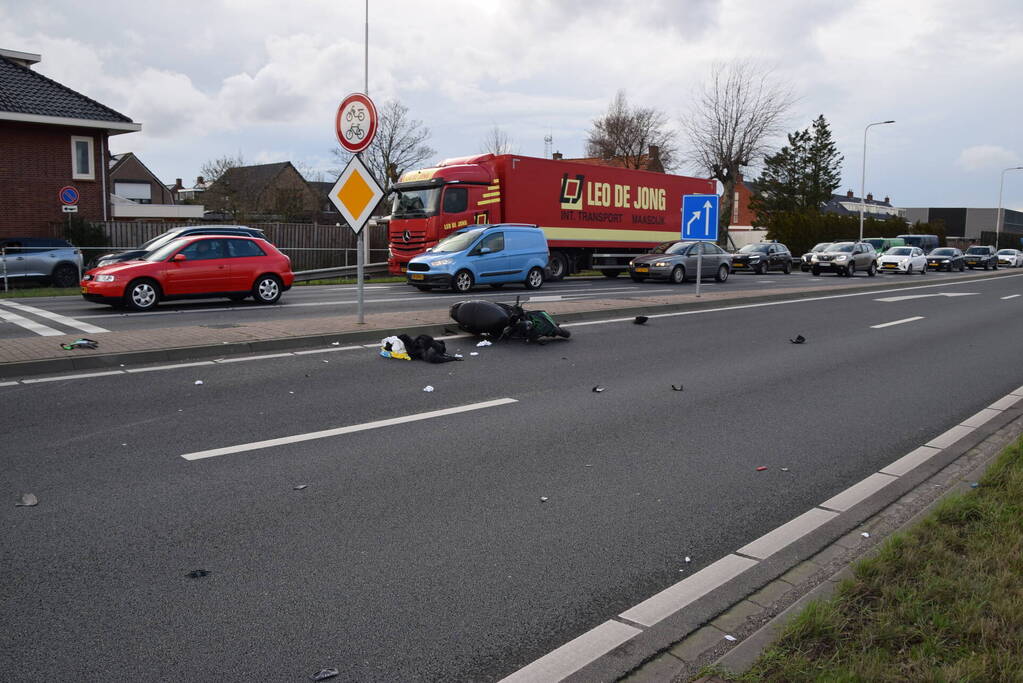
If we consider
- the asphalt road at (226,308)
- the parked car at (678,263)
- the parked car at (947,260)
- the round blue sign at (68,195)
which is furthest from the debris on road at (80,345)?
the parked car at (947,260)

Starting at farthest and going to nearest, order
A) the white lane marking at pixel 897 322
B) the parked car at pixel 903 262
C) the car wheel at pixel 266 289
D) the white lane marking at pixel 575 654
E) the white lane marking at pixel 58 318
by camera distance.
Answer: the parked car at pixel 903 262 → the car wheel at pixel 266 289 → the white lane marking at pixel 897 322 → the white lane marking at pixel 58 318 → the white lane marking at pixel 575 654

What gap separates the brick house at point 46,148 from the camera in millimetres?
28609

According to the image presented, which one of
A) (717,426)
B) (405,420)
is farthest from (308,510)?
(717,426)

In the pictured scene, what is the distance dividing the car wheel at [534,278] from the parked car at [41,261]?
12427mm

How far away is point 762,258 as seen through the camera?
39125mm

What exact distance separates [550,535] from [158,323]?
10377mm

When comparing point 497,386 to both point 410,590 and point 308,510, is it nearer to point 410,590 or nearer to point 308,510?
point 308,510

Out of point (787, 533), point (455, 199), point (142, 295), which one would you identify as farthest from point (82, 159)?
point (787, 533)

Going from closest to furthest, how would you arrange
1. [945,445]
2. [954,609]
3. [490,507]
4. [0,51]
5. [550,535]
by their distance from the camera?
[954,609] → [550,535] → [490,507] → [945,445] → [0,51]

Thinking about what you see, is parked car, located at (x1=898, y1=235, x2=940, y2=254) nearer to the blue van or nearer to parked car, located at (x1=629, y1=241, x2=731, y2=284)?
parked car, located at (x1=629, y1=241, x2=731, y2=284)

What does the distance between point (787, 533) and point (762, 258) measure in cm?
3659

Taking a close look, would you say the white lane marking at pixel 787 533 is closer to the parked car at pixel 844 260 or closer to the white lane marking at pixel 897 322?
the white lane marking at pixel 897 322

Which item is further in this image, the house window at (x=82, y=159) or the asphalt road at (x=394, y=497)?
the house window at (x=82, y=159)

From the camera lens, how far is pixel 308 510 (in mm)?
4656
